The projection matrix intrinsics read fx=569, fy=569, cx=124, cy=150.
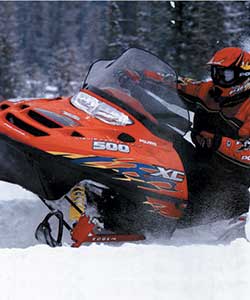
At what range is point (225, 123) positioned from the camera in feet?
12.8

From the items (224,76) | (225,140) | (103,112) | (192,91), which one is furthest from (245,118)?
(103,112)

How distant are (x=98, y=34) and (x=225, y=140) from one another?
40892 mm

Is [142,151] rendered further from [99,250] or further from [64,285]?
[64,285]

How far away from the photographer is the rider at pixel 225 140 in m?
3.86

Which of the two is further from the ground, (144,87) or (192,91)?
(144,87)

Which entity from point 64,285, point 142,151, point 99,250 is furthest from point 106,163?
point 64,285

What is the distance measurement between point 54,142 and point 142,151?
21.9 inches

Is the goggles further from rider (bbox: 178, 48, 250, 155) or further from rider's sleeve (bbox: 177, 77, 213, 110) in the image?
rider's sleeve (bbox: 177, 77, 213, 110)

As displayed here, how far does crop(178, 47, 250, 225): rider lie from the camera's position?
12.7 ft

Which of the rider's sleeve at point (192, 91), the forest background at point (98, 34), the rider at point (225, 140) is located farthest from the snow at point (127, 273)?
the forest background at point (98, 34)

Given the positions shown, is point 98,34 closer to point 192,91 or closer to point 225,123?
point 192,91

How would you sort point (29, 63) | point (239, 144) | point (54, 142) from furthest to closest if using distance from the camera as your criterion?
point (29, 63), point (239, 144), point (54, 142)

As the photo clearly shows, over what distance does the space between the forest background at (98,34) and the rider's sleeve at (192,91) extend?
7321mm

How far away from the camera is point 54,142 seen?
11.0 feet
